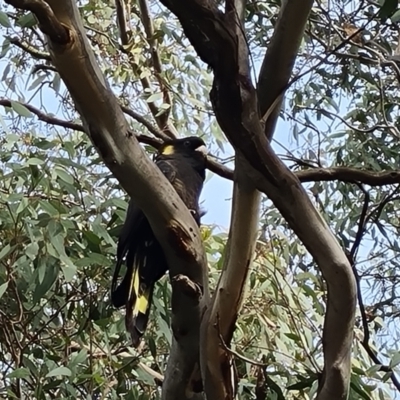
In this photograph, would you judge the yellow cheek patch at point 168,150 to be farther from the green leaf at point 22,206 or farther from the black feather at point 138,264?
the green leaf at point 22,206

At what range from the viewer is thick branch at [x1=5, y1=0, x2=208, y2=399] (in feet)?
Result: 3.56

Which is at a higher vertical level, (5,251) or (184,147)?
(184,147)

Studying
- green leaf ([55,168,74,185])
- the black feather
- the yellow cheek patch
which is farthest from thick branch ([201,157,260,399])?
the yellow cheek patch

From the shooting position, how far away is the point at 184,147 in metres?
2.20

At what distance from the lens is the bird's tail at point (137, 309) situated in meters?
1.52

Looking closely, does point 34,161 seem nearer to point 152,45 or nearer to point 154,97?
point 154,97

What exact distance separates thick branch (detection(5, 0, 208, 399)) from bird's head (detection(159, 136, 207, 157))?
927mm

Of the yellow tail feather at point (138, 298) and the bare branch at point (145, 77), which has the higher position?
the bare branch at point (145, 77)

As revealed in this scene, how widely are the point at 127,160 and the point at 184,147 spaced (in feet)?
3.44

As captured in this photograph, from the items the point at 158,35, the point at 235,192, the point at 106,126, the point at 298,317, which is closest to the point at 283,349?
the point at 298,317

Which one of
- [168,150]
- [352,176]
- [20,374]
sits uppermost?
[168,150]

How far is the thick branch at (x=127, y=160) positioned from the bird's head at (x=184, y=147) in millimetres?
927

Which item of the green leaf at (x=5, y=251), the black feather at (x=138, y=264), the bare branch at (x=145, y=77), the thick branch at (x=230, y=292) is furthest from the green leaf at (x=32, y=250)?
the bare branch at (x=145, y=77)

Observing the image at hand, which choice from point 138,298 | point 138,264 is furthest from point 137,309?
point 138,264
